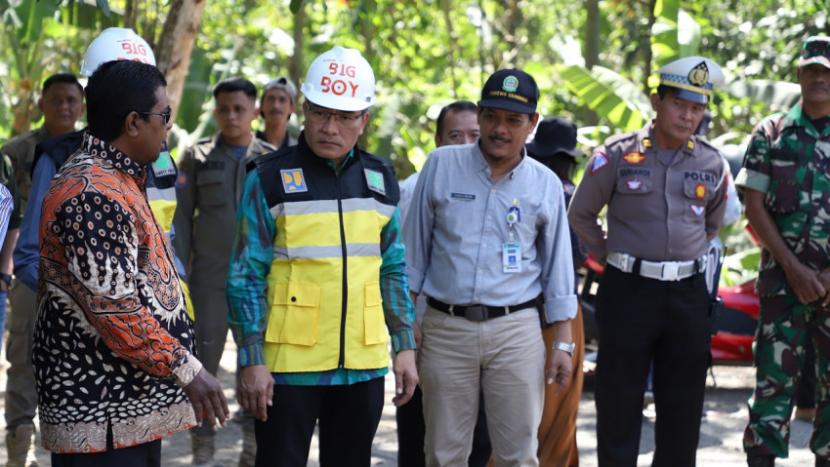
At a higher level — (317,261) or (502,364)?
(317,261)

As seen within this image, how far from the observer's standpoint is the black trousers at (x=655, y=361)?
5.88 meters

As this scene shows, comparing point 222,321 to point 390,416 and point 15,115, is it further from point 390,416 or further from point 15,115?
point 15,115

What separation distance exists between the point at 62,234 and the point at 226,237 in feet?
12.5

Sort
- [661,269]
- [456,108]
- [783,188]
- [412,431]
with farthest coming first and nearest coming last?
1. [456,108]
2. [783,188]
3. [661,269]
4. [412,431]

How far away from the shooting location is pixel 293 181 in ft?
14.3

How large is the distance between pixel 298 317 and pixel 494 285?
1036 millimetres

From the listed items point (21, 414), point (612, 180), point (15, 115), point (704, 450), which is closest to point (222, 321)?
point (21, 414)

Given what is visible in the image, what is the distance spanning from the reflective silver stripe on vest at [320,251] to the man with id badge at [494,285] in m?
0.72

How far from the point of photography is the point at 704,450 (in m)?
7.48

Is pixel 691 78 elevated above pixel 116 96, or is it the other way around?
pixel 691 78

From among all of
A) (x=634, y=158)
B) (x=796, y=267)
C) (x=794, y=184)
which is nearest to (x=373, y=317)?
(x=634, y=158)

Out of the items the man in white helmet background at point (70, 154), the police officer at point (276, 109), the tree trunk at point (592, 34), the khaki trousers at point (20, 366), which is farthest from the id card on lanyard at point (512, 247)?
the tree trunk at point (592, 34)

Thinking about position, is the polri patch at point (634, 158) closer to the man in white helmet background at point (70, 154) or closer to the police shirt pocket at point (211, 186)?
the man in white helmet background at point (70, 154)

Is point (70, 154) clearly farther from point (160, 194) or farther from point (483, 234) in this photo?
point (483, 234)
